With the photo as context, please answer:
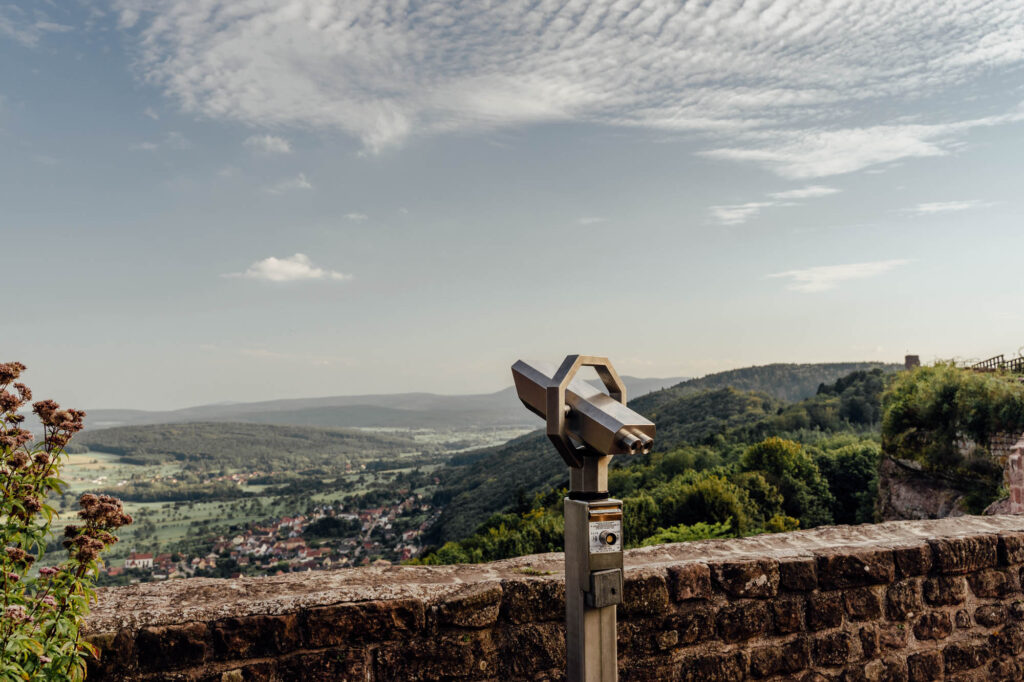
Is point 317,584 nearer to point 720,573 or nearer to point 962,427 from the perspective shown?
point 720,573

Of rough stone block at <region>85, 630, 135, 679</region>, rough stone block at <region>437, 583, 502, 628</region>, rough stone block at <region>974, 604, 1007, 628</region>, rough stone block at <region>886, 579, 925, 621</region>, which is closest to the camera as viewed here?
rough stone block at <region>85, 630, 135, 679</region>

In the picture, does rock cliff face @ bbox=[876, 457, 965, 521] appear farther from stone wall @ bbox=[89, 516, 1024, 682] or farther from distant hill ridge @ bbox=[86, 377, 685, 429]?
distant hill ridge @ bbox=[86, 377, 685, 429]

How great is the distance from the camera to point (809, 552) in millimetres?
2502

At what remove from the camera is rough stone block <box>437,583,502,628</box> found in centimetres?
196

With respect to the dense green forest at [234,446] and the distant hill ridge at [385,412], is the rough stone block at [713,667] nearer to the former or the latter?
the dense green forest at [234,446]

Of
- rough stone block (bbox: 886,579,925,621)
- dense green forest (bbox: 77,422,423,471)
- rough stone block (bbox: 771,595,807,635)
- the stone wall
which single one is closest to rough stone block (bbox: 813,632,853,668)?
the stone wall

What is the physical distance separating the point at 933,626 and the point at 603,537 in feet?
6.47

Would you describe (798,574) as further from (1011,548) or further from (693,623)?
(1011,548)

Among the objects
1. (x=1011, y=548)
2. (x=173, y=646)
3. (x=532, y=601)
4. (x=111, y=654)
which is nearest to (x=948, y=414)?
(x=1011, y=548)

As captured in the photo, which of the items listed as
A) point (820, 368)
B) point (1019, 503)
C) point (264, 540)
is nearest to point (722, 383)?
point (820, 368)

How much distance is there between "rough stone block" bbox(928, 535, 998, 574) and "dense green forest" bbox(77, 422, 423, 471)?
134ft

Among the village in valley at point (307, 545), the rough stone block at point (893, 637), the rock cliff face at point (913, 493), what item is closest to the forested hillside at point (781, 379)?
the village in valley at point (307, 545)

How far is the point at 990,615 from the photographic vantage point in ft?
8.93

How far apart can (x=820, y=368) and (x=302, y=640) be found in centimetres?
8217
